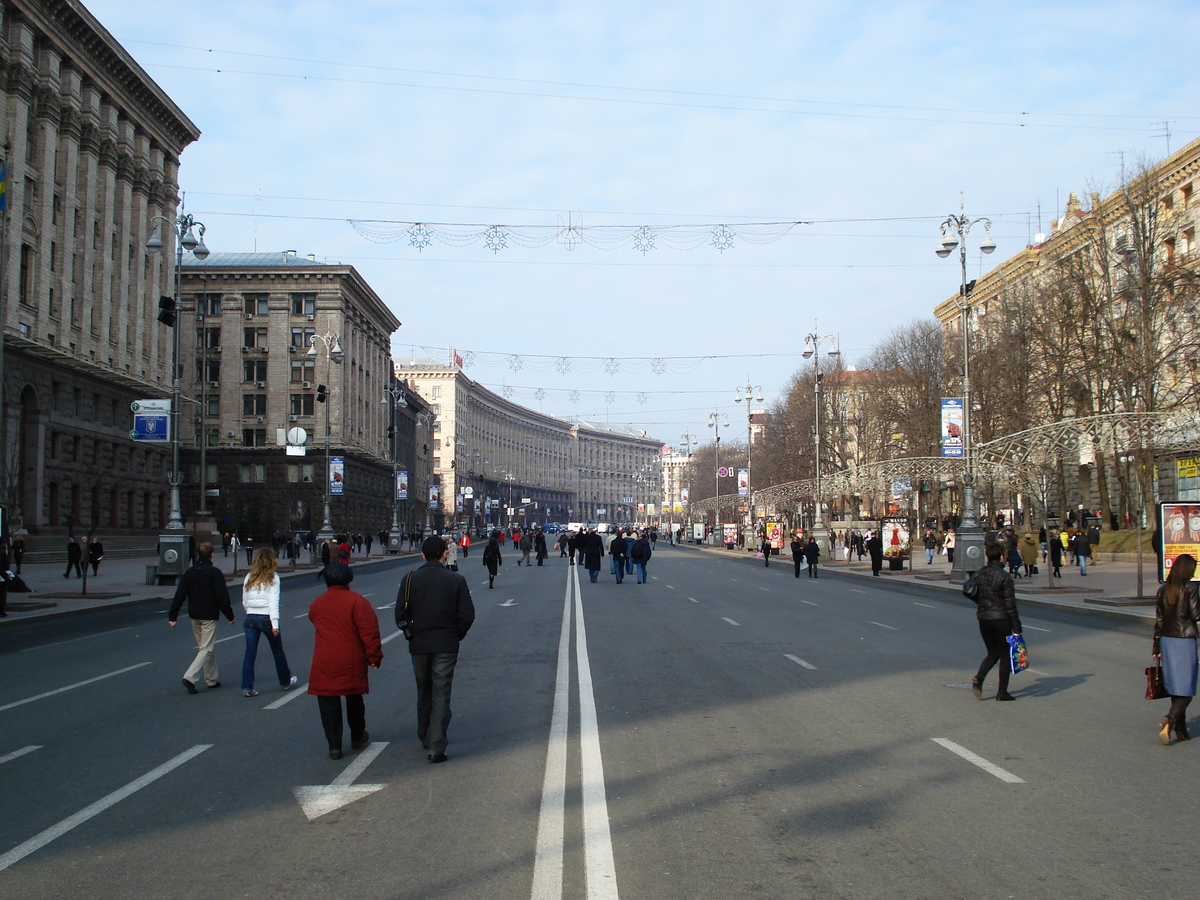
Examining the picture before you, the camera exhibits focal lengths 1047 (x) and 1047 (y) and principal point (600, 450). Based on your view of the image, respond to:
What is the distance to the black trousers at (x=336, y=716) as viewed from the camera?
26.4 ft

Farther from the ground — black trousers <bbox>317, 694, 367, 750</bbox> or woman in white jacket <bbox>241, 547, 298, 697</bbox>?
woman in white jacket <bbox>241, 547, 298, 697</bbox>

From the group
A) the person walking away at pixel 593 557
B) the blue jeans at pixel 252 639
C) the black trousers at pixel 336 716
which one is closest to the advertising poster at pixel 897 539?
the person walking away at pixel 593 557

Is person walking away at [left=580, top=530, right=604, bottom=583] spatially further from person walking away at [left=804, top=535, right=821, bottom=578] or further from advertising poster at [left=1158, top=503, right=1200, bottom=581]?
advertising poster at [left=1158, top=503, right=1200, bottom=581]

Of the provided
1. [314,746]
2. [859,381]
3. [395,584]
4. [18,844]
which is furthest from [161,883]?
[859,381]

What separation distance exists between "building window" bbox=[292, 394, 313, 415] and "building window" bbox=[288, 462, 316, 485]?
5.54 meters

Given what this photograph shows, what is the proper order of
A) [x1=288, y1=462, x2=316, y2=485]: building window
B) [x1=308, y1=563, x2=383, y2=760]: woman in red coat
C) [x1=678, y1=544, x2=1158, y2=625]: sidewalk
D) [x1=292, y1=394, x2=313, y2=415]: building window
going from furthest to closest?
[x1=292, y1=394, x2=313, y2=415]: building window → [x1=288, y1=462, x2=316, y2=485]: building window → [x1=678, y1=544, x2=1158, y2=625]: sidewalk → [x1=308, y1=563, x2=383, y2=760]: woman in red coat

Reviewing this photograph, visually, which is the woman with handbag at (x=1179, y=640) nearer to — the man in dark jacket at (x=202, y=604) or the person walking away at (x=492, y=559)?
the man in dark jacket at (x=202, y=604)

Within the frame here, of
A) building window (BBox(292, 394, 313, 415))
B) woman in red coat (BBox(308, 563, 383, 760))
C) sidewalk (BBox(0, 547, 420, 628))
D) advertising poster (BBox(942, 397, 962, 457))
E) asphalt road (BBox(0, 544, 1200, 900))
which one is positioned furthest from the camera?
building window (BBox(292, 394, 313, 415))

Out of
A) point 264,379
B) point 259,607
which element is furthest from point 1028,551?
point 264,379

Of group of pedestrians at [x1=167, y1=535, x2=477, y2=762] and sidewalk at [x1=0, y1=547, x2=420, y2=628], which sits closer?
group of pedestrians at [x1=167, y1=535, x2=477, y2=762]

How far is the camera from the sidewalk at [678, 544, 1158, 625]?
22.9m

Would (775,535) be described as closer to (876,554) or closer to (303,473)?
(876,554)

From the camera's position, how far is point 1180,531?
20.0 m

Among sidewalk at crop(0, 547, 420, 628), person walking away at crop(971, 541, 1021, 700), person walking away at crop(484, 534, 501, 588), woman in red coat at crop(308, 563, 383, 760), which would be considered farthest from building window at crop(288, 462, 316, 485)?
woman in red coat at crop(308, 563, 383, 760)
